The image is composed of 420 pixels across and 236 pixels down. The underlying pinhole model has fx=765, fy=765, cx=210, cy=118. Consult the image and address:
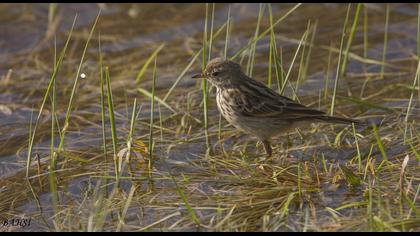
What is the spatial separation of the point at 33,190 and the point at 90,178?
1.86 ft

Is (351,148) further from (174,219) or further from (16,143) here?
(16,143)

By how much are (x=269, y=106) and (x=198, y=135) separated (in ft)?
3.42

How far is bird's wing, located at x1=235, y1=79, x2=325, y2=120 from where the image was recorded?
25.6 feet

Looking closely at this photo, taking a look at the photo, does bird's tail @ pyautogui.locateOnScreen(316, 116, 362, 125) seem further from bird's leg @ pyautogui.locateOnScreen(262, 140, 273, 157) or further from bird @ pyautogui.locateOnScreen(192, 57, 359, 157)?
bird's leg @ pyautogui.locateOnScreen(262, 140, 273, 157)

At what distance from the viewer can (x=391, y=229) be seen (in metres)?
5.78

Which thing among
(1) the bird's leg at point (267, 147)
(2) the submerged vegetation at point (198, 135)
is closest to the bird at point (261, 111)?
(1) the bird's leg at point (267, 147)

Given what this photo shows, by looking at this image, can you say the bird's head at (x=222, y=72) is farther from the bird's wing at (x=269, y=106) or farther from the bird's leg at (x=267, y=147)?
the bird's leg at (x=267, y=147)

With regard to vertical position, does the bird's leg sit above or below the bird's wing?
below

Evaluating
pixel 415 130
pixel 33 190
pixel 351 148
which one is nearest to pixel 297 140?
pixel 351 148

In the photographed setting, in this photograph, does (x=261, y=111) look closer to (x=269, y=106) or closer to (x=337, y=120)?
(x=269, y=106)

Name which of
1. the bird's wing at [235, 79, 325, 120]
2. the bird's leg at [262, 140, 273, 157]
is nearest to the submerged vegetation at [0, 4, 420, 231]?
the bird's leg at [262, 140, 273, 157]

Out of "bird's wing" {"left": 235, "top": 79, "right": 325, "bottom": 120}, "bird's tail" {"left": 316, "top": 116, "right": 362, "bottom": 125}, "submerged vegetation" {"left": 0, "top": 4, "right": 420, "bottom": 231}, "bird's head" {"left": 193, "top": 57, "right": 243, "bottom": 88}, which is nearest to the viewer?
"submerged vegetation" {"left": 0, "top": 4, "right": 420, "bottom": 231}

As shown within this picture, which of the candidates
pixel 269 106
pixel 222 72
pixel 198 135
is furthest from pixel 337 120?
pixel 198 135

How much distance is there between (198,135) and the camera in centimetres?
861
